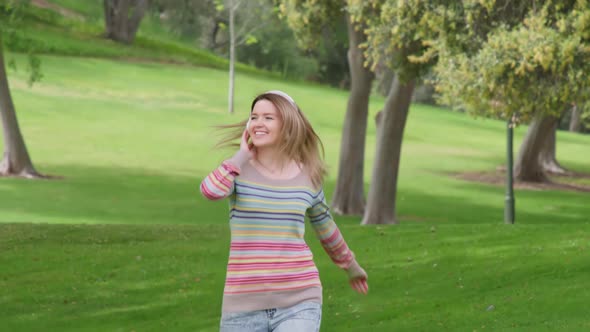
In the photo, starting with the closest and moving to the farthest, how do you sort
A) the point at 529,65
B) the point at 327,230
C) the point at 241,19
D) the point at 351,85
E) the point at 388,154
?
the point at 327,230 → the point at 529,65 → the point at 388,154 → the point at 351,85 → the point at 241,19

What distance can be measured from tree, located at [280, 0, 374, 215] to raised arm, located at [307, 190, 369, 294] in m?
19.4

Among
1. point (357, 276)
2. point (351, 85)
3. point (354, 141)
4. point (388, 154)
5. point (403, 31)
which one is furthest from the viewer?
point (354, 141)

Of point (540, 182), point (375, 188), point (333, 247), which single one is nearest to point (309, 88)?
point (540, 182)

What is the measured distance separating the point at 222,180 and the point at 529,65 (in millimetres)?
12208

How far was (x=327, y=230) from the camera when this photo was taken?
555 cm

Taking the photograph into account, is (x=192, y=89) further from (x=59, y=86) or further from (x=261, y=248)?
(x=261, y=248)

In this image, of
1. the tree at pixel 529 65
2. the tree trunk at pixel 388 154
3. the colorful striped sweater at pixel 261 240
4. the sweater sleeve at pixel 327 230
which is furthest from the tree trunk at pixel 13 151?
the colorful striped sweater at pixel 261 240

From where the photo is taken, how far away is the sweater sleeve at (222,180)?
5.08 meters

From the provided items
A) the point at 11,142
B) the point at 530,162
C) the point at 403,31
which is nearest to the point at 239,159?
the point at 403,31

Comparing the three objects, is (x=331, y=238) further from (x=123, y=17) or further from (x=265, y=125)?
(x=123, y=17)

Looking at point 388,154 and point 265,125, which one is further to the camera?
point 388,154

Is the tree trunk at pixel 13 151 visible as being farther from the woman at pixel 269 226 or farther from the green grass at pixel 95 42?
the woman at pixel 269 226

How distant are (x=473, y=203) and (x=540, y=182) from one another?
6.66 meters

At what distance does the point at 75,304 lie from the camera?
477 inches
